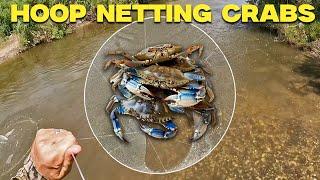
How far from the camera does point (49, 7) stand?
19.2 meters

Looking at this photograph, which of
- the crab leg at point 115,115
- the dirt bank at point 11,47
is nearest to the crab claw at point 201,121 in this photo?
the crab leg at point 115,115

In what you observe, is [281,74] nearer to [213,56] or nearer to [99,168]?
[99,168]

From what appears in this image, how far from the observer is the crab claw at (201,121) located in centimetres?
Result: 321

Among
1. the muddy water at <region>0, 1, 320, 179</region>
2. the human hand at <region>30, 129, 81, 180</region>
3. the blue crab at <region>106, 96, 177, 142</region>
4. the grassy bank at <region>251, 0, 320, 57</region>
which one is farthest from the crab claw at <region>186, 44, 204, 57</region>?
the grassy bank at <region>251, 0, 320, 57</region>

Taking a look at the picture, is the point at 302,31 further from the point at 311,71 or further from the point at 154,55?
the point at 154,55

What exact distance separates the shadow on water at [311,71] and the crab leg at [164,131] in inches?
414

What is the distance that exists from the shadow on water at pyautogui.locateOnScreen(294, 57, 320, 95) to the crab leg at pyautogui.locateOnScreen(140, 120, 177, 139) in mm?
10507

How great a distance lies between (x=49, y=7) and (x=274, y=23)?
1080 centimetres

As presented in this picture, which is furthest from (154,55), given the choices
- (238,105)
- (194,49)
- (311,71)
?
(311,71)

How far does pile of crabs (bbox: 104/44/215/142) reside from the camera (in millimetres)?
2867

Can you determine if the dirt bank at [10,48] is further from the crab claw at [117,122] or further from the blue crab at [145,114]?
the blue crab at [145,114]

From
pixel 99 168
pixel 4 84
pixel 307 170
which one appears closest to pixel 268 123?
pixel 307 170

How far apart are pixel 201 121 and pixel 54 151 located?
164 centimetres

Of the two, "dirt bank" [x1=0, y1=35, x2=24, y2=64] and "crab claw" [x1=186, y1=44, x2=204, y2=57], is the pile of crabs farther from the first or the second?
"dirt bank" [x1=0, y1=35, x2=24, y2=64]
